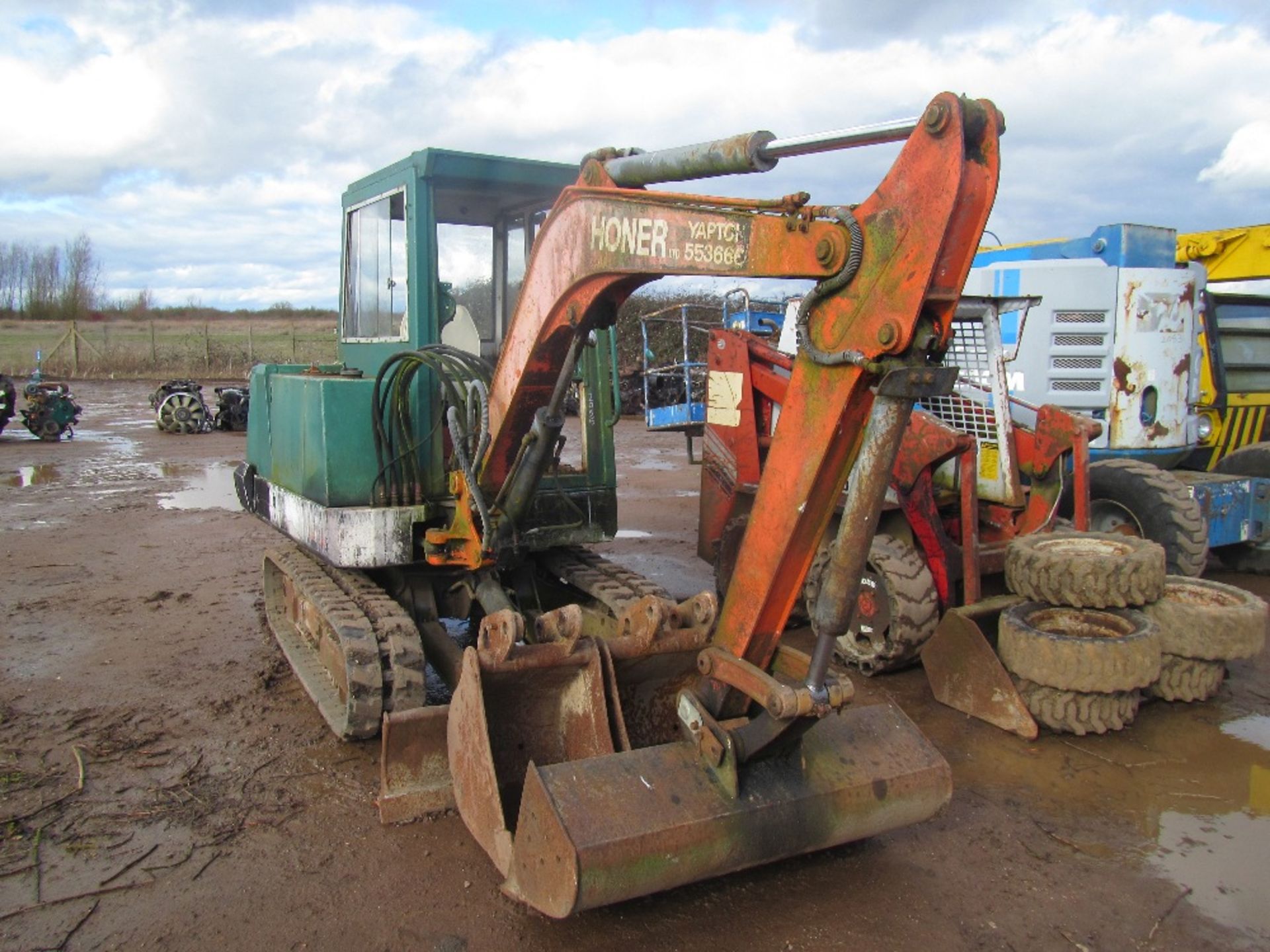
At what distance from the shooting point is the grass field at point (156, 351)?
30.2 metres

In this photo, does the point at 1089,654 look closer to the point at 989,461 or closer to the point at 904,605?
the point at 904,605

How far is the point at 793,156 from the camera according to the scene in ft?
9.77

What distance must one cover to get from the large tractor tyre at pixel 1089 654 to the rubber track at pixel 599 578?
1.68m

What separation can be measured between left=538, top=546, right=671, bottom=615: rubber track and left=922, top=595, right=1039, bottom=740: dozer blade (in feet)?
4.72

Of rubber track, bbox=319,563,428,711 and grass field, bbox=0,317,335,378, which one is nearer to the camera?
rubber track, bbox=319,563,428,711

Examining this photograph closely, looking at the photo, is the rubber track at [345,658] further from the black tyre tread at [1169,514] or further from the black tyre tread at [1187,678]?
the black tyre tread at [1169,514]

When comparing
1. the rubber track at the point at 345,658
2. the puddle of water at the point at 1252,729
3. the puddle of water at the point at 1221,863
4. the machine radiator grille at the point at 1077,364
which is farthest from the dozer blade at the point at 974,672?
the machine radiator grille at the point at 1077,364

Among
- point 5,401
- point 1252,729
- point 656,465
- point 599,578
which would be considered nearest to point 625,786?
point 599,578

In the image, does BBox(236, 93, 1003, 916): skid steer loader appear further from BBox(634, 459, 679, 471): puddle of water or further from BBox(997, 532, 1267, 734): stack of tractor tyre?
BBox(634, 459, 679, 471): puddle of water

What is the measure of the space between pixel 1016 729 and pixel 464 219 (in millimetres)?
3817

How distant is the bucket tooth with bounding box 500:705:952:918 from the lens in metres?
2.88

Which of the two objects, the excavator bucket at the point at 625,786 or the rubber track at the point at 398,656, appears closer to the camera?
the excavator bucket at the point at 625,786

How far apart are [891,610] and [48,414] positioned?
1597 cm

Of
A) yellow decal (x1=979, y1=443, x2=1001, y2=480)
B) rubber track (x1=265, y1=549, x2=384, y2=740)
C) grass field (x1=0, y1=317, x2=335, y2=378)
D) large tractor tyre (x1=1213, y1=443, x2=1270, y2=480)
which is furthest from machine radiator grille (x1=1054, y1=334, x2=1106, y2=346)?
grass field (x1=0, y1=317, x2=335, y2=378)
